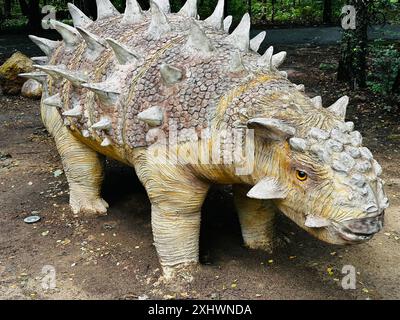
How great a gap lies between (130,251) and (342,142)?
2270 mm

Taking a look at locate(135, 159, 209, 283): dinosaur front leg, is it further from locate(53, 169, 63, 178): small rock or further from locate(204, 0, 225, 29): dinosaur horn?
locate(53, 169, 63, 178): small rock

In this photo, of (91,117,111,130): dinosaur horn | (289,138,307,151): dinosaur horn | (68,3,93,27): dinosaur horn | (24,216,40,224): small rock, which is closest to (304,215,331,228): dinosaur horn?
(289,138,307,151): dinosaur horn

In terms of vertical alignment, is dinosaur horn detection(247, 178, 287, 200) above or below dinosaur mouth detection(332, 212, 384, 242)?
above

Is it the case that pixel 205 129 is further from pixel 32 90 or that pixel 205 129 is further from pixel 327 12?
pixel 327 12

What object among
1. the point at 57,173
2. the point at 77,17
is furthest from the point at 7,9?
the point at 77,17

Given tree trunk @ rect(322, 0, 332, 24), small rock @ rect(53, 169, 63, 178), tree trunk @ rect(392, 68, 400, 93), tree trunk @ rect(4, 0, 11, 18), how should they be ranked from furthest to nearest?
tree trunk @ rect(4, 0, 11, 18) < tree trunk @ rect(322, 0, 332, 24) < tree trunk @ rect(392, 68, 400, 93) < small rock @ rect(53, 169, 63, 178)

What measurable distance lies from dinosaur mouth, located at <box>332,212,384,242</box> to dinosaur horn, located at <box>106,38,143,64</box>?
200 centimetres

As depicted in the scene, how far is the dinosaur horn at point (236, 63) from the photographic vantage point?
11.7 ft

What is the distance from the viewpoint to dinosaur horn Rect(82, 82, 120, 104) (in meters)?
3.93

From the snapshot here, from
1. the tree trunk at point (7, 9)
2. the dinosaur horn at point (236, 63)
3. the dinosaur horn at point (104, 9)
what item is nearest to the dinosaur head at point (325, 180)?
the dinosaur horn at point (236, 63)

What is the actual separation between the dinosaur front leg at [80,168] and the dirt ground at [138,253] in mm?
148

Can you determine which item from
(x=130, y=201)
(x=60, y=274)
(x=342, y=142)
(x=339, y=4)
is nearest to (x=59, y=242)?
(x=60, y=274)

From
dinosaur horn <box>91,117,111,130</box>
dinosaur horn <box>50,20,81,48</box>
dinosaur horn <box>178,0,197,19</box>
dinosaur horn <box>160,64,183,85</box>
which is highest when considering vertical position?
dinosaur horn <box>178,0,197,19</box>

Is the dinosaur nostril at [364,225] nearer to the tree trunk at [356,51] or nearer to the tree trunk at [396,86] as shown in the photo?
the tree trunk at [396,86]
